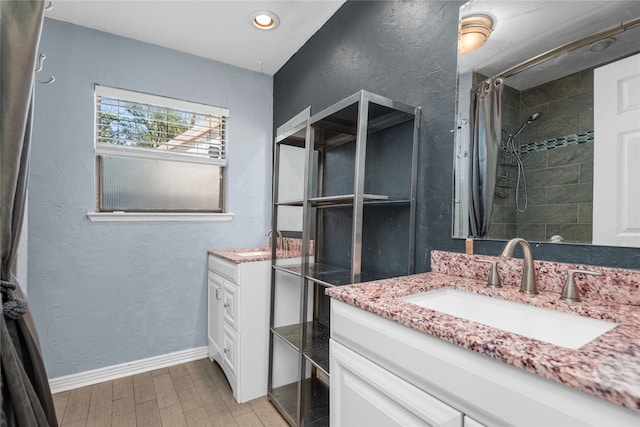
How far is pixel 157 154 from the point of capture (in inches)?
92.8

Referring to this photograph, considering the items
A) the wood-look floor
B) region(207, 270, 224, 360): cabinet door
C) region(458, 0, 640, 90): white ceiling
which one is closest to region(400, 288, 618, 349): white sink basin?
region(458, 0, 640, 90): white ceiling

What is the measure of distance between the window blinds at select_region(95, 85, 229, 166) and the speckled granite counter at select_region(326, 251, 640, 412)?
197 cm

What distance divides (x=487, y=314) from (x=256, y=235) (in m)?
2.09

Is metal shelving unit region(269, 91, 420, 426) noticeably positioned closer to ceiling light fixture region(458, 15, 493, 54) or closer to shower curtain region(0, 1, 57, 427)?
ceiling light fixture region(458, 15, 493, 54)

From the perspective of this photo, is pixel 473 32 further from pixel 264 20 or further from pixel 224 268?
pixel 224 268

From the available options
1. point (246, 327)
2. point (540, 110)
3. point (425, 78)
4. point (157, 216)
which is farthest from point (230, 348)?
point (540, 110)

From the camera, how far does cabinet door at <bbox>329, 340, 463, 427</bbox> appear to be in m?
0.73

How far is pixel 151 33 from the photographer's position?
220 centimetres

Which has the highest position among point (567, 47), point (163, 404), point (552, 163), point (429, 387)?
point (567, 47)

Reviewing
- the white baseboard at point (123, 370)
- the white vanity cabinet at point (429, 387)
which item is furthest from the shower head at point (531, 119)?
the white baseboard at point (123, 370)

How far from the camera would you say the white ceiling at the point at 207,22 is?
192 cm

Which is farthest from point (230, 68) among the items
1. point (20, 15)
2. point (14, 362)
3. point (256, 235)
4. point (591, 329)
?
point (591, 329)

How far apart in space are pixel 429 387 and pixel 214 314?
195 cm

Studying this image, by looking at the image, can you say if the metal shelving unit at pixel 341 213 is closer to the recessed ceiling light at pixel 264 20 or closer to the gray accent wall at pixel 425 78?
the gray accent wall at pixel 425 78
